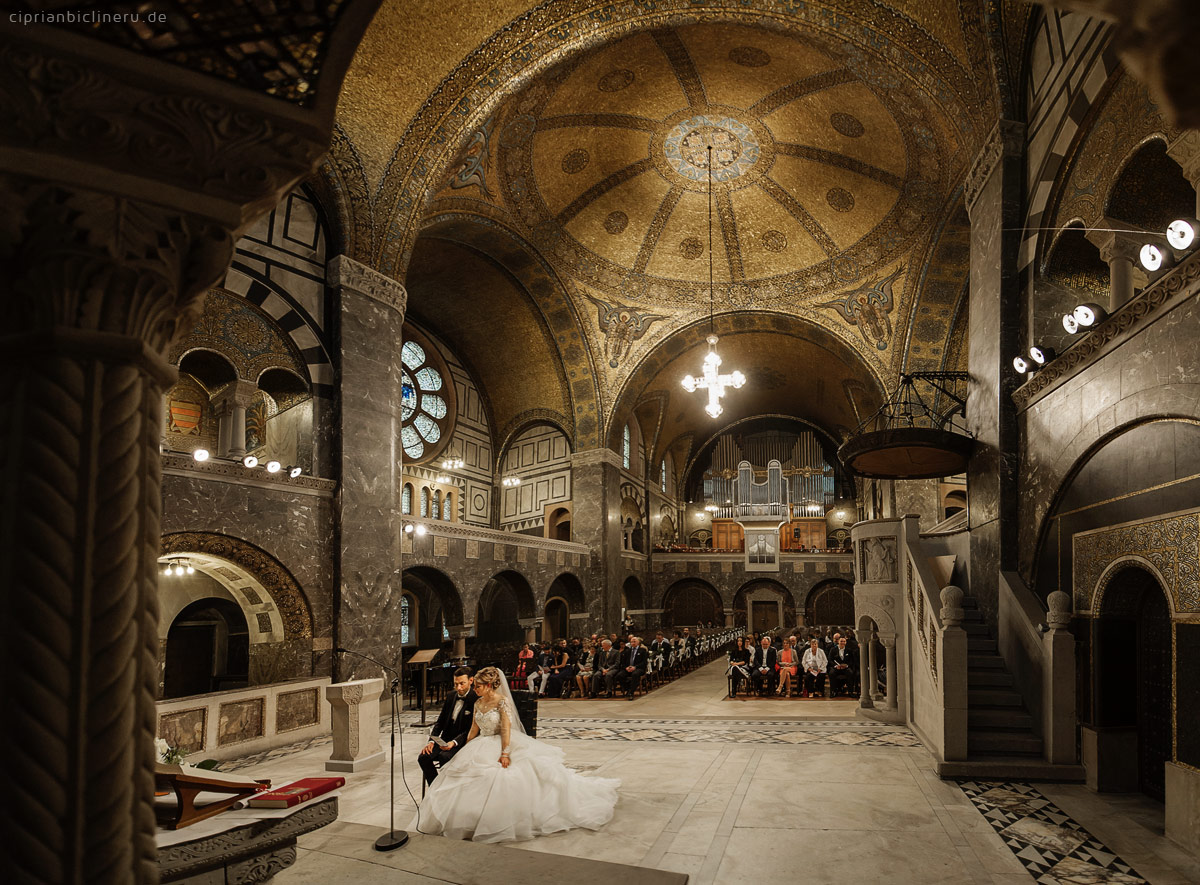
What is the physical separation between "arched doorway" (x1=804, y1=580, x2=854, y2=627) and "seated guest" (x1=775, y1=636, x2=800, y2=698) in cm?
1406

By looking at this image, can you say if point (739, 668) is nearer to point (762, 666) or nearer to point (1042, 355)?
point (762, 666)

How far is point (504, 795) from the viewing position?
573 cm

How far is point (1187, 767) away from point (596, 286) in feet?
54.5

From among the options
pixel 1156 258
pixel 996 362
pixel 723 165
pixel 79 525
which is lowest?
pixel 79 525

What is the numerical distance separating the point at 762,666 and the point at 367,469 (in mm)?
8049

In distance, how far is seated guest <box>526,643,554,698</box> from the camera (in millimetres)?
15395

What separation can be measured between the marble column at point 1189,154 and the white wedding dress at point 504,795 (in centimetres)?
687

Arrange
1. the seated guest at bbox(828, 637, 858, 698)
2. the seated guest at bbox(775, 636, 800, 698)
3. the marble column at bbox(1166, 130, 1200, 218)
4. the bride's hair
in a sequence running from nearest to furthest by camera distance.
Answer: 1. the bride's hair
2. the marble column at bbox(1166, 130, 1200, 218)
3. the seated guest at bbox(828, 637, 858, 698)
4. the seated guest at bbox(775, 636, 800, 698)

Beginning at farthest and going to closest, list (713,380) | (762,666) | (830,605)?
(830,605)
(713,380)
(762,666)

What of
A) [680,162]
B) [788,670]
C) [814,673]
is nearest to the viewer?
[814,673]

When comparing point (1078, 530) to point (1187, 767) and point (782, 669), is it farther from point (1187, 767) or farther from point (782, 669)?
point (782, 669)

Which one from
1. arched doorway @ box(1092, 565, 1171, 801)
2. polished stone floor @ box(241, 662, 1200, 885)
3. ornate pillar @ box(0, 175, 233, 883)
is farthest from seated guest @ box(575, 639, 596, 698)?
ornate pillar @ box(0, 175, 233, 883)

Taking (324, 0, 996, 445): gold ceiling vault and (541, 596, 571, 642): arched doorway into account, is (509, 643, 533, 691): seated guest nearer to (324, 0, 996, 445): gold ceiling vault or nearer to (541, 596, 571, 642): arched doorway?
(324, 0, 996, 445): gold ceiling vault

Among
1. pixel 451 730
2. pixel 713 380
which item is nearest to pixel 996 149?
pixel 713 380
